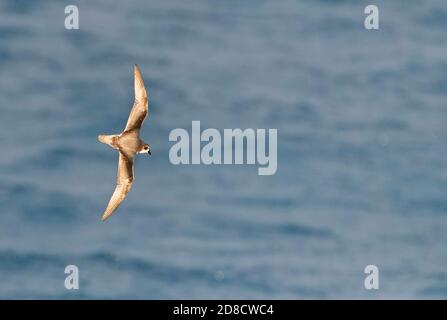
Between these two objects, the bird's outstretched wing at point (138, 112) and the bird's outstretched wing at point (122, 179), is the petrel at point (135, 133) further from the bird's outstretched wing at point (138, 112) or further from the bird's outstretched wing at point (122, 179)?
the bird's outstretched wing at point (122, 179)

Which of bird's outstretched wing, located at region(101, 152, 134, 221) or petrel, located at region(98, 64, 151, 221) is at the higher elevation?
petrel, located at region(98, 64, 151, 221)

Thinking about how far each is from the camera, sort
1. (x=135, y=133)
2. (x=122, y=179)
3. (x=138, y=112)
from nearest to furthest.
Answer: (x=138, y=112)
(x=135, y=133)
(x=122, y=179)

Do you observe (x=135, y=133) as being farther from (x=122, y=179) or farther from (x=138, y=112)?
(x=122, y=179)

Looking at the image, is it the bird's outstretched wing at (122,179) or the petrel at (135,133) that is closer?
the petrel at (135,133)

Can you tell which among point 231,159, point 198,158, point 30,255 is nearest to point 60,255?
point 30,255

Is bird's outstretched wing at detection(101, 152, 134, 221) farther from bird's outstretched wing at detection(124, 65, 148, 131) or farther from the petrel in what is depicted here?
bird's outstretched wing at detection(124, 65, 148, 131)

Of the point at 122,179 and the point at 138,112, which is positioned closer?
the point at 138,112

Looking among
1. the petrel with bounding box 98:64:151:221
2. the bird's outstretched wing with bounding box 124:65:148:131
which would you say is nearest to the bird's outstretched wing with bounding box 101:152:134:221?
the petrel with bounding box 98:64:151:221

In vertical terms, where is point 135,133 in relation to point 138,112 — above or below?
below

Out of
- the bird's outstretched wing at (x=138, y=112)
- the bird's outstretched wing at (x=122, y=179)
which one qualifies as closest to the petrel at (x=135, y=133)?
the bird's outstretched wing at (x=138, y=112)

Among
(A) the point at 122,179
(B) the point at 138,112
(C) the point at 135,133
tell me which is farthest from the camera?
(A) the point at 122,179

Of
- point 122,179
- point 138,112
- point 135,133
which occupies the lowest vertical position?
point 122,179

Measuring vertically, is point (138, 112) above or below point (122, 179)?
above

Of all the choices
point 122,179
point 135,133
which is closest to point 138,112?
point 135,133
